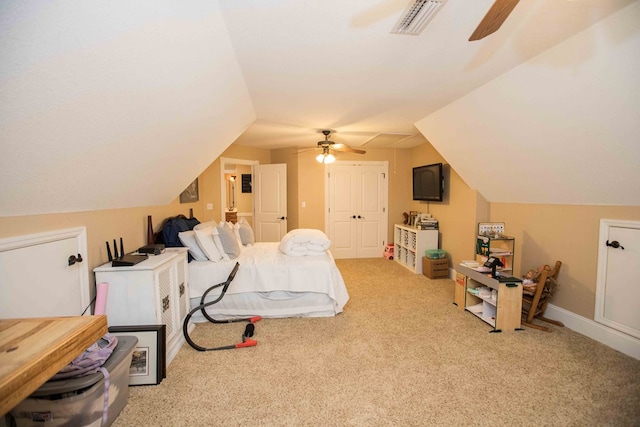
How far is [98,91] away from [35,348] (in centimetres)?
114

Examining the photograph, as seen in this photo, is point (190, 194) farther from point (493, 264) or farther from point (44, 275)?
point (493, 264)

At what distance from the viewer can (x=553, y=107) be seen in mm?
2301

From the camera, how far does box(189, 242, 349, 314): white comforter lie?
3139mm

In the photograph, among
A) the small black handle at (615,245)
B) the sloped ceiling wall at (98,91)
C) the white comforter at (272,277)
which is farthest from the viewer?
the white comforter at (272,277)

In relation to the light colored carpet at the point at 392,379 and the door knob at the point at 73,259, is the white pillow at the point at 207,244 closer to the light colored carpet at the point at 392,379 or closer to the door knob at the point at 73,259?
the light colored carpet at the point at 392,379

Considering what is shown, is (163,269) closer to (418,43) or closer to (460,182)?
(418,43)

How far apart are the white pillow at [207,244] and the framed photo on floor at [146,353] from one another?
114 centimetres

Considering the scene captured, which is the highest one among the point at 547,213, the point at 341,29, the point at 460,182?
the point at 341,29

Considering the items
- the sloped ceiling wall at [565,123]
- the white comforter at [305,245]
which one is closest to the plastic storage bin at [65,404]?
the white comforter at [305,245]

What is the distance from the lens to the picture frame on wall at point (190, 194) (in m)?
4.23

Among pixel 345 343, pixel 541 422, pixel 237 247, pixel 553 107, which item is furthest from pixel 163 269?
pixel 553 107

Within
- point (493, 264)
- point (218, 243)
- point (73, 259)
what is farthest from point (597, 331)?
point (73, 259)

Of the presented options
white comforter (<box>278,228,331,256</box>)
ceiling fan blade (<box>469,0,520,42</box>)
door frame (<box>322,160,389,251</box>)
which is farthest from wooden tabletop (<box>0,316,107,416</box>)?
door frame (<box>322,160,389,251</box>)

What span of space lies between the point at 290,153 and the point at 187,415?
16.8ft
